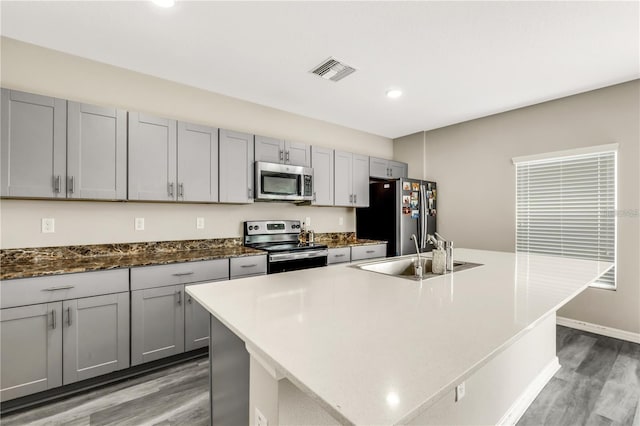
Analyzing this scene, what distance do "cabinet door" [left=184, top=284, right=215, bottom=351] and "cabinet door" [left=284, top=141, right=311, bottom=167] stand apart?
1.84 meters

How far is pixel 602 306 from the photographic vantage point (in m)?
3.15

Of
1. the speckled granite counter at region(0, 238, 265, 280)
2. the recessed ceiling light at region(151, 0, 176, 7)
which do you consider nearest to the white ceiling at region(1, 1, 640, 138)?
the recessed ceiling light at region(151, 0, 176, 7)

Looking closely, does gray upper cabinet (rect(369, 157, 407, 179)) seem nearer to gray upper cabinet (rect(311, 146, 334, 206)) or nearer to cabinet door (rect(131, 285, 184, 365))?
gray upper cabinet (rect(311, 146, 334, 206))

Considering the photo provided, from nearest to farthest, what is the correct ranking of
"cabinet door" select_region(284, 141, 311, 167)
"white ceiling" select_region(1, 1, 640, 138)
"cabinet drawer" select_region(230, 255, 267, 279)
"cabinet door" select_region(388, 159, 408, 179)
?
"white ceiling" select_region(1, 1, 640, 138) < "cabinet drawer" select_region(230, 255, 267, 279) < "cabinet door" select_region(284, 141, 311, 167) < "cabinet door" select_region(388, 159, 408, 179)

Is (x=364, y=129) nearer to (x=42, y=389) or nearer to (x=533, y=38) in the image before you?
(x=533, y=38)

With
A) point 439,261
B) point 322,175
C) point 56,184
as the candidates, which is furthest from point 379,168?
point 56,184

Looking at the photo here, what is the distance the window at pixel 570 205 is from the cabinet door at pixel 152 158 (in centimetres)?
390

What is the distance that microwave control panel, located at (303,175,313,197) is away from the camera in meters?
3.63

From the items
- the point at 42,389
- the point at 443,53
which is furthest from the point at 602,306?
the point at 42,389

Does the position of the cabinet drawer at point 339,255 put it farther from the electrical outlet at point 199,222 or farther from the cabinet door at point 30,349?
the cabinet door at point 30,349

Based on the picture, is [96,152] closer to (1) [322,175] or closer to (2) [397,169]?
(1) [322,175]

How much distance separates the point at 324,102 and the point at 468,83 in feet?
4.92

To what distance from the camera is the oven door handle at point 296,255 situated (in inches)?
119

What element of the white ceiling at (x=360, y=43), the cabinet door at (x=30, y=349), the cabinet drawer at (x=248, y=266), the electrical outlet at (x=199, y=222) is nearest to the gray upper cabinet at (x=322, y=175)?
the white ceiling at (x=360, y=43)
